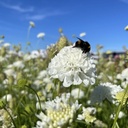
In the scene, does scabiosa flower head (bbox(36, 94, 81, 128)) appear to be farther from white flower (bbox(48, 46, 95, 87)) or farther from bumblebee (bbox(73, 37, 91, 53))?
bumblebee (bbox(73, 37, 91, 53))

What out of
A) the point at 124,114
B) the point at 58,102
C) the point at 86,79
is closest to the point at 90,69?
the point at 86,79

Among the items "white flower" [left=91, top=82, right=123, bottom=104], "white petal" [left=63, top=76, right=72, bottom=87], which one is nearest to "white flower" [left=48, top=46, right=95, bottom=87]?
"white petal" [left=63, top=76, right=72, bottom=87]

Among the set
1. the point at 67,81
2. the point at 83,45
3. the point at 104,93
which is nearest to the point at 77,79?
the point at 67,81

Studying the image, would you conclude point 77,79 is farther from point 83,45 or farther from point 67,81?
point 83,45

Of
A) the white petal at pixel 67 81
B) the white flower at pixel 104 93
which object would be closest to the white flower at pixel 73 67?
the white petal at pixel 67 81

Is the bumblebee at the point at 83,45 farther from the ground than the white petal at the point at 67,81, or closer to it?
farther from the ground

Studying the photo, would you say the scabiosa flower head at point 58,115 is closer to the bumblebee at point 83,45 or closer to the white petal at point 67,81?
the white petal at point 67,81
